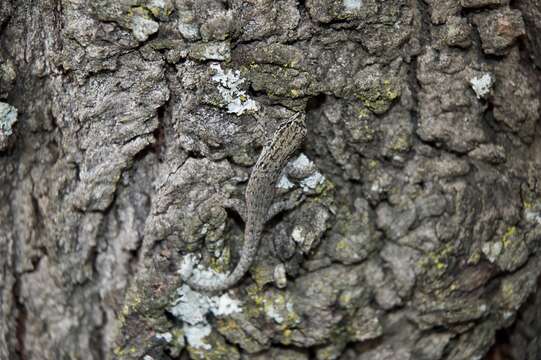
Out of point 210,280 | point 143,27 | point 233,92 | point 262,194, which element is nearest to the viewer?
point 143,27

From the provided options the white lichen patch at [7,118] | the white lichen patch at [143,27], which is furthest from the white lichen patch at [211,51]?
the white lichen patch at [7,118]

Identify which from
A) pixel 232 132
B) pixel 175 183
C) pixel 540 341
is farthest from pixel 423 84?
pixel 540 341

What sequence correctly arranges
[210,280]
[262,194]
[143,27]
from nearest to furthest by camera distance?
[143,27]
[262,194]
[210,280]

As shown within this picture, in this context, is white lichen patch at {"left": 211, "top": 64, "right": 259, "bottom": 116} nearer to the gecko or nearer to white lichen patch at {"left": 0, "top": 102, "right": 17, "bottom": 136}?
the gecko

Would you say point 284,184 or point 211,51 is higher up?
point 211,51

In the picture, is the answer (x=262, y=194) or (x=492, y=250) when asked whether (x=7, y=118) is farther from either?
(x=492, y=250)

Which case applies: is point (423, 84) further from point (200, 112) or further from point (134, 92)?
point (134, 92)

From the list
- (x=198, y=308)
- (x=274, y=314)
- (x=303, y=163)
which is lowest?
(x=198, y=308)

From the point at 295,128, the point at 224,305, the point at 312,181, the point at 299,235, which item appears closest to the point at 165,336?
the point at 224,305
